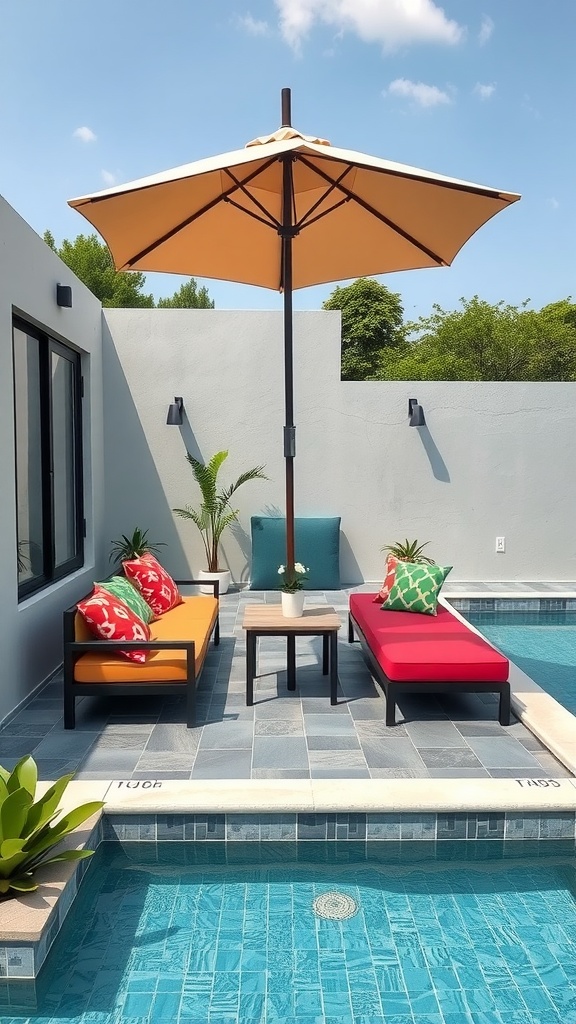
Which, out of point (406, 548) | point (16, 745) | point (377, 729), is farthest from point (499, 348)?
point (16, 745)

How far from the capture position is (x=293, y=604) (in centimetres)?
516

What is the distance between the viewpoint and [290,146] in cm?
386

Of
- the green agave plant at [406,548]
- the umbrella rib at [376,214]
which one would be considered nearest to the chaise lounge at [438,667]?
the umbrella rib at [376,214]

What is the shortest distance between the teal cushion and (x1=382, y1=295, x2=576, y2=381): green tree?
80.6 feet

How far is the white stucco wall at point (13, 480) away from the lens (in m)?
4.81

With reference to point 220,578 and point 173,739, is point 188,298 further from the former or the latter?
point 173,739

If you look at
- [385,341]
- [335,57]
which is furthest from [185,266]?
[385,341]

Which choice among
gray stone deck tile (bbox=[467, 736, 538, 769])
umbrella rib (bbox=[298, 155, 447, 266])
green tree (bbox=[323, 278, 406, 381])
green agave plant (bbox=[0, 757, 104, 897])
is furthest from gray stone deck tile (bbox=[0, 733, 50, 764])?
green tree (bbox=[323, 278, 406, 381])

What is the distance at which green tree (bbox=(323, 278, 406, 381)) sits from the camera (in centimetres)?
3734

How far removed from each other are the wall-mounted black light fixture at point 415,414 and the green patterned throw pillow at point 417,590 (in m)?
3.55

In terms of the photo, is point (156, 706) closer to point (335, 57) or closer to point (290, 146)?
point (290, 146)

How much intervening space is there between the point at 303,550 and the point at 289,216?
5017mm

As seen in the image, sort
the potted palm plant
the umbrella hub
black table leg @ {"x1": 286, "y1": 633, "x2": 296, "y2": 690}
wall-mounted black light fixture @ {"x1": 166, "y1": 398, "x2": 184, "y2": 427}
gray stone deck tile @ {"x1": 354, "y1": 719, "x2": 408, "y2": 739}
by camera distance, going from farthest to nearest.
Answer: wall-mounted black light fixture @ {"x1": 166, "y1": 398, "x2": 184, "y2": 427}, the potted palm plant, black table leg @ {"x1": 286, "y1": 633, "x2": 296, "y2": 690}, gray stone deck tile @ {"x1": 354, "y1": 719, "x2": 408, "y2": 739}, the umbrella hub

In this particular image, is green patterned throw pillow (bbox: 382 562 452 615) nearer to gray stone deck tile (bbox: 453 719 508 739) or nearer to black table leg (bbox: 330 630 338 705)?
black table leg (bbox: 330 630 338 705)
